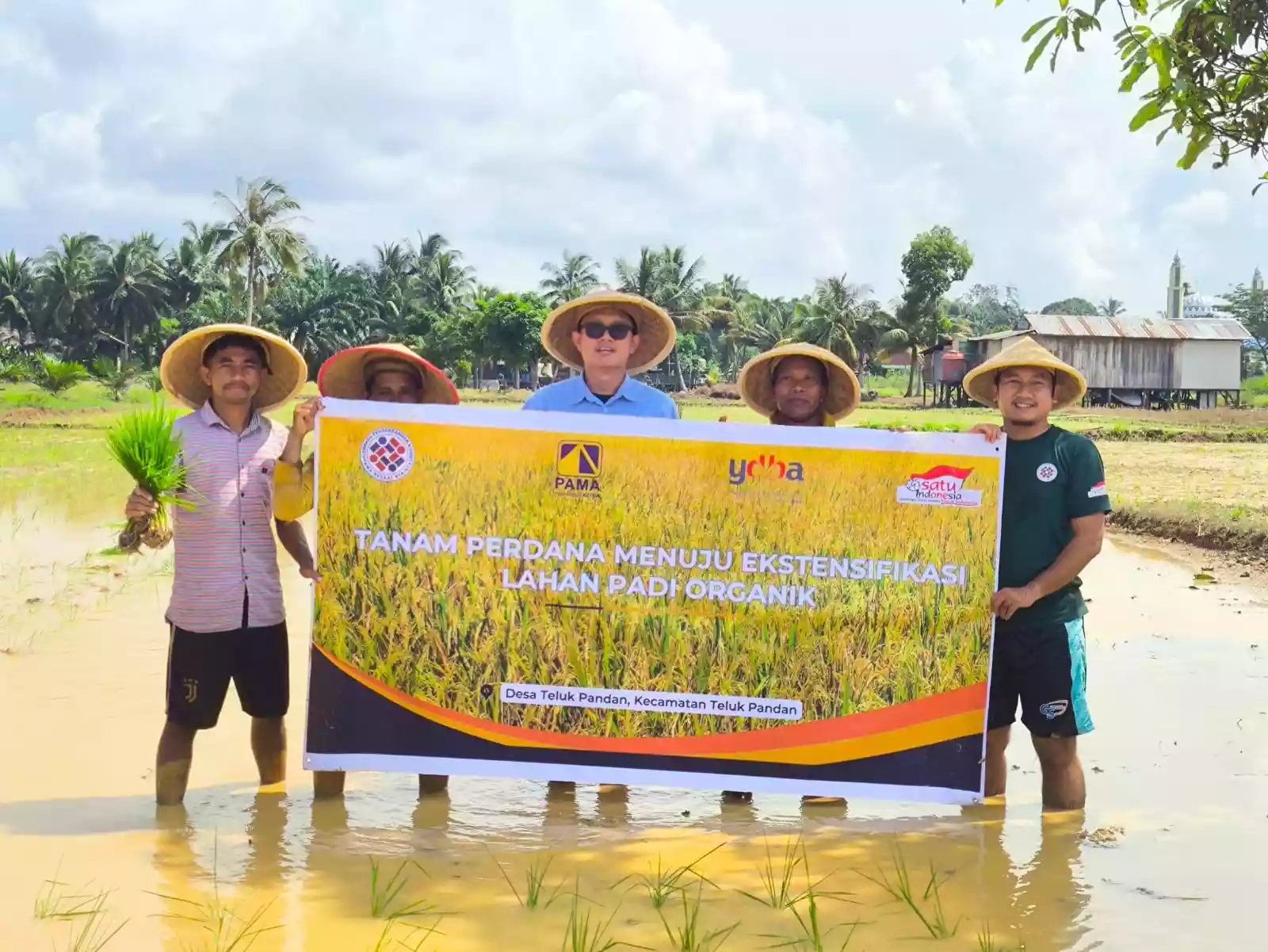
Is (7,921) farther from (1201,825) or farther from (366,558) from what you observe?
(1201,825)

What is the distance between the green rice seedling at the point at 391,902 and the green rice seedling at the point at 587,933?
0.40 m

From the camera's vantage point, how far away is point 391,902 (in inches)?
129

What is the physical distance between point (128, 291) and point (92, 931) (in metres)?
61.8

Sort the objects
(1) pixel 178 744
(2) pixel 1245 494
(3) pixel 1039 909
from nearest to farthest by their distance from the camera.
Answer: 1. (3) pixel 1039 909
2. (1) pixel 178 744
3. (2) pixel 1245 494

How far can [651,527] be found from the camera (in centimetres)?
373

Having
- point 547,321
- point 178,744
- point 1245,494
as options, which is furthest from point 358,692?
point 1245,494

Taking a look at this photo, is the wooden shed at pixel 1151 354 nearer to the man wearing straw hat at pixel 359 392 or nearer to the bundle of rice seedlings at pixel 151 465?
the man wearing straw hat at pixel 359 392

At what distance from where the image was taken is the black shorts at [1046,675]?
3873mm

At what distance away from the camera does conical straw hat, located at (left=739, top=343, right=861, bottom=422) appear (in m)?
4.24

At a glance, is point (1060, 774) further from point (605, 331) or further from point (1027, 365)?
point (605, 331)

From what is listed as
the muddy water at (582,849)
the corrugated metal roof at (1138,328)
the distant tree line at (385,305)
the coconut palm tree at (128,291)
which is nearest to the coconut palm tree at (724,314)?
the distant tree line at (385,305)

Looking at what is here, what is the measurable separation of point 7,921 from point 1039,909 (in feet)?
9.47

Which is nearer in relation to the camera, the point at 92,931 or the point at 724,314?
the point at 92,931

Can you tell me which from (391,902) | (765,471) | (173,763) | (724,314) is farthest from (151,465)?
(724,314)
